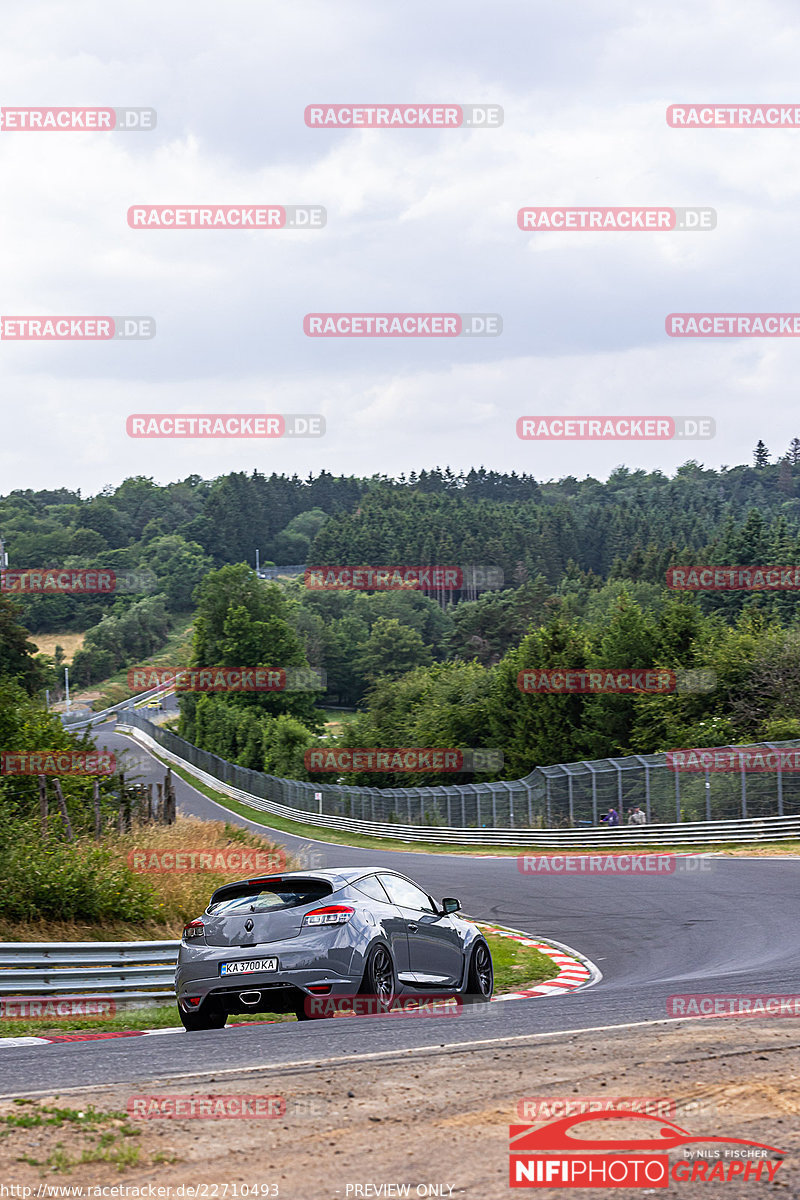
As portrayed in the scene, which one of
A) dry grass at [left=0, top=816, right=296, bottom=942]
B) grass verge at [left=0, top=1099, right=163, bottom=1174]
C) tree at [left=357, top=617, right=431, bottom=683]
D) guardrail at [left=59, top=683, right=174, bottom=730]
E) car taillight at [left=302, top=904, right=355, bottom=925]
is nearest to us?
grass verge at [left=0, top=1099, right=163, bottom=1174]

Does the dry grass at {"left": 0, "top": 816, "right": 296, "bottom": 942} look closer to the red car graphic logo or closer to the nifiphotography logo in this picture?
the red car graphic logo

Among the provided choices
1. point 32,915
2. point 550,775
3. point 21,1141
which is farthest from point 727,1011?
point 550,775

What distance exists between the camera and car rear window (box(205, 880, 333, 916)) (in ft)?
33.1

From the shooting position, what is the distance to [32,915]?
14203mm

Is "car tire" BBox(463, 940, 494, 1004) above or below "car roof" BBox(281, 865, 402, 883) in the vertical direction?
below

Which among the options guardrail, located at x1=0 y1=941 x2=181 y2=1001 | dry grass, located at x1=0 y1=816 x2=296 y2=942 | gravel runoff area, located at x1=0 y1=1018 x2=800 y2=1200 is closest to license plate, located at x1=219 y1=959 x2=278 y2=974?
gravel runoff area, located at x1=0 y1=1018 x2=800 y2=1200

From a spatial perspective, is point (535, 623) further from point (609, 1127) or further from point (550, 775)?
point (609, 1127)

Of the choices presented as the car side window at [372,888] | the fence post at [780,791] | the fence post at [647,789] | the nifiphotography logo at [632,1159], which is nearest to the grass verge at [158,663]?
the fence post at [647,789]

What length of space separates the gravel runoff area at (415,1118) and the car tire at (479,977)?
4164mm

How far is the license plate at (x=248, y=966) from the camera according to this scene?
384 inches

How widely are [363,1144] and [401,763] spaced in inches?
2557

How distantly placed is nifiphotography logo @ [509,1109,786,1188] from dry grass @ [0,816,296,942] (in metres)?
9.72

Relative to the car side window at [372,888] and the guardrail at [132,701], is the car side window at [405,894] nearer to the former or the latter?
the car side window at [372,888]

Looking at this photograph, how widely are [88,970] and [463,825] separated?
36.3 metres
